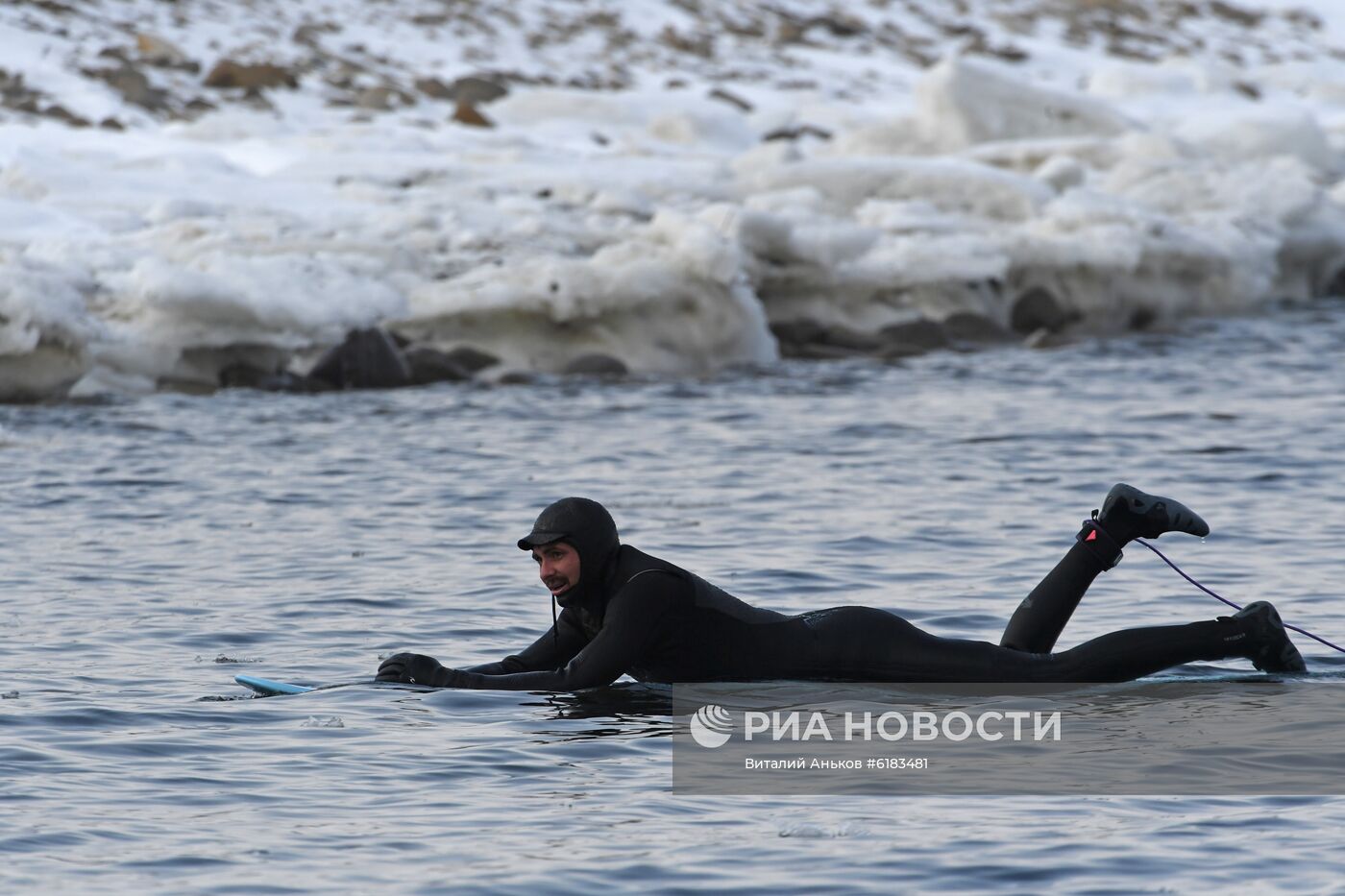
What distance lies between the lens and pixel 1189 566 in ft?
37.1

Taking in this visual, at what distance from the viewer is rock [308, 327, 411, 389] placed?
1872 centimetres

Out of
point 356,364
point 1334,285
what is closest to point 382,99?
point 356,364

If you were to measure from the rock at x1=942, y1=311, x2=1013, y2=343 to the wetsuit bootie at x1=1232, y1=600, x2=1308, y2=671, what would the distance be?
14044 millimetres

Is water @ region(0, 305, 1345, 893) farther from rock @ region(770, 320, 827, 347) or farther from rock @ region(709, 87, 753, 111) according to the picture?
rock @ region(709, 87, 753, 111)

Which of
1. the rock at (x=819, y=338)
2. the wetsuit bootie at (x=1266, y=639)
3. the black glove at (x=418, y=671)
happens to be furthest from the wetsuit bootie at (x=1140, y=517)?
the rock at (x=819, y=338)

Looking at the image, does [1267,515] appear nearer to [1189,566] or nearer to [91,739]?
[1189,566]

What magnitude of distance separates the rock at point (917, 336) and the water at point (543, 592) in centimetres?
77

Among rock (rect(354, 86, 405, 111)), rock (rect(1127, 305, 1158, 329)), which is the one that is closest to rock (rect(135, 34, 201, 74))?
A: rock (rect(354, 86, 405, 111))

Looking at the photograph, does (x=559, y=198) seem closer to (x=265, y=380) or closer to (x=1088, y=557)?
(x=265, y=380)

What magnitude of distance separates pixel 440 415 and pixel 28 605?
7.06 metres

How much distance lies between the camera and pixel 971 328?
2258 cm

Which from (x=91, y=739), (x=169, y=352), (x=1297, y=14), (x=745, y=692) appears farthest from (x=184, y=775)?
(x=1297, y=14)

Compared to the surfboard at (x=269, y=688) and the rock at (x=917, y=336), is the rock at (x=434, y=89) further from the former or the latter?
the surfboard at (x=269, y=688)

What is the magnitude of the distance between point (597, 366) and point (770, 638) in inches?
452
